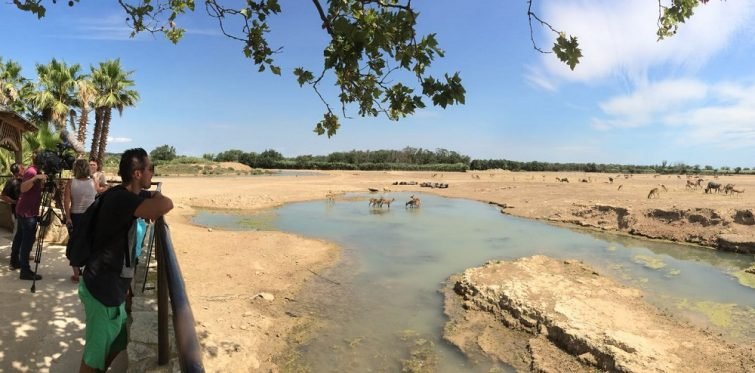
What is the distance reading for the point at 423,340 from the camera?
295 inches

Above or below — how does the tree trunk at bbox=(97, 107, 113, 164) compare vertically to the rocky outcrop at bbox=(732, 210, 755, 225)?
above

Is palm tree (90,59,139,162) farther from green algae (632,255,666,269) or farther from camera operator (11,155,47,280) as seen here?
green algae (632,255,666,269)

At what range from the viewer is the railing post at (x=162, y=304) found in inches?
110

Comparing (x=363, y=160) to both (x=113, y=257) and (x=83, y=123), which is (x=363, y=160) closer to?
(x=83, y=123)

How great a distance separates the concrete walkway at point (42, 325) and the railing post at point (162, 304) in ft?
3.06

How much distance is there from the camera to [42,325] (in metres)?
4.88

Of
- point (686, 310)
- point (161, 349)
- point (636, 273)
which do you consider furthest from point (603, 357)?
point (636, 273)

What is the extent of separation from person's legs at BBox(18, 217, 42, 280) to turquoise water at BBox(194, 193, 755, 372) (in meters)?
4.11

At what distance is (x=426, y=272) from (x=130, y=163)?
9.73m

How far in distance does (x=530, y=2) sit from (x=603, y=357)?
5.05m

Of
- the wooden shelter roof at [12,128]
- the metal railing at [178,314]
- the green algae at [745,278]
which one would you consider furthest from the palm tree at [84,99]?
the green algae at [745,278]

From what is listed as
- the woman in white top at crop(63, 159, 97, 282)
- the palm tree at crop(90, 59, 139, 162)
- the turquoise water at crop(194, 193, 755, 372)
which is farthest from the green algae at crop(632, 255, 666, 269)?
the palm tree at crop(90, 59, 139, 162)

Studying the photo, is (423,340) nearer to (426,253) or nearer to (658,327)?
(658,327)

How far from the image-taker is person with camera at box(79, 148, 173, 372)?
2.78 m
